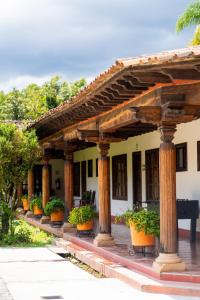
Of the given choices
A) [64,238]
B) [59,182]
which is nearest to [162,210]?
[64,238]

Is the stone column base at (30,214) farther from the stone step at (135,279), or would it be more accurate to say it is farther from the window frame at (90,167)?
the stone step at (135,279)

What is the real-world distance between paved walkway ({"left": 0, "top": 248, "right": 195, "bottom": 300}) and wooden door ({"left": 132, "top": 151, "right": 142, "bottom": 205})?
5343 mm

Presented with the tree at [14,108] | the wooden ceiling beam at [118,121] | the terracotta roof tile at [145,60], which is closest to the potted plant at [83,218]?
the wooden ceiling beam at [118,121]

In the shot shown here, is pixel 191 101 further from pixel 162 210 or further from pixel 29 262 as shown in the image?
pixel 29 262

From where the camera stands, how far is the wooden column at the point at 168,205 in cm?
852

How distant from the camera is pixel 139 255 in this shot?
10.1 m

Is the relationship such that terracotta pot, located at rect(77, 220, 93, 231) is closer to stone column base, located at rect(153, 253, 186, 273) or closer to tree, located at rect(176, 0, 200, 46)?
stone column base, located at rect(153, 253, 186, 273)

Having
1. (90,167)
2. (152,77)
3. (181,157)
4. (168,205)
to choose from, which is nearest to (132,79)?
(152,77)

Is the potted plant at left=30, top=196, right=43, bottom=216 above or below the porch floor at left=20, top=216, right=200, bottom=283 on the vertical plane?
above

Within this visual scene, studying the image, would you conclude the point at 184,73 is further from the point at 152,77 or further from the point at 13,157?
the point at 13,157

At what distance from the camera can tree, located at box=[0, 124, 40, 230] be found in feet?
45.9

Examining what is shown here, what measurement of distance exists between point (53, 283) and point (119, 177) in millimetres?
9862

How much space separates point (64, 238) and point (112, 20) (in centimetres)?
557

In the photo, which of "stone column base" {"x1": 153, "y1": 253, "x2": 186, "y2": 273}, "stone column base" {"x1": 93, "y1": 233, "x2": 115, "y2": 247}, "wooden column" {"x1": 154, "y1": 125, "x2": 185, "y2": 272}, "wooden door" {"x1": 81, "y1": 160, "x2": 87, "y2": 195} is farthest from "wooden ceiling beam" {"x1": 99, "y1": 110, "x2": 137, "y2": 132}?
"wooden door" {"x1": 81, "y1": 160, "x2": 87, "y2": 195}
